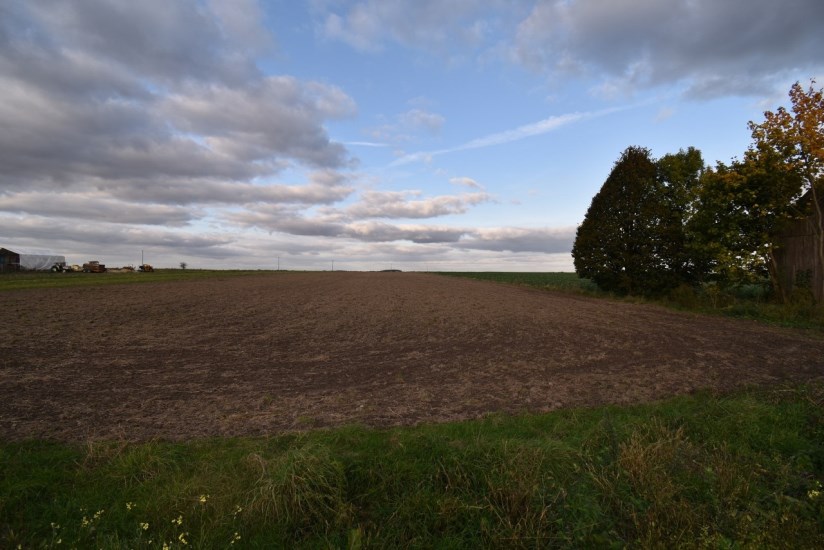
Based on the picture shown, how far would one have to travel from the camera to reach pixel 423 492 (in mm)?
4289

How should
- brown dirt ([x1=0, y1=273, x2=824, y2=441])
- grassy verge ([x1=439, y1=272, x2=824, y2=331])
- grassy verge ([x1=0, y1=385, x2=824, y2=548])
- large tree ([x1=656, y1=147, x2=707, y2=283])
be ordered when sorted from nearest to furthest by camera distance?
1. grassy verge ([x1=0, y1=385, x2=824, y2=548])
2. brown dirt ([x1=0, y1=273, x2=824, y2=441])
3. grassy verge ([x1=439, y1=272, x2=824, y2=331])
4. large tree ([x1=656, y1=147, x2=707, y2=283])

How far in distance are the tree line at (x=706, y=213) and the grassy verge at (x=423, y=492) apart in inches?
716

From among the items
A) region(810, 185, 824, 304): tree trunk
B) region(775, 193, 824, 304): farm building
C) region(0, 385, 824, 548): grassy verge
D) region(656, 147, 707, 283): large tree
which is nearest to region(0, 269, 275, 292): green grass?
region(0, 385, 824, 548): grassy verge

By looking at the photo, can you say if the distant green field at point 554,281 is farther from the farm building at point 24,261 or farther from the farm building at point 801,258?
the farm building at point 24,261

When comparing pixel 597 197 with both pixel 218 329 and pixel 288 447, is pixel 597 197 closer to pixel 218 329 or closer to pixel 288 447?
pixel 218 329

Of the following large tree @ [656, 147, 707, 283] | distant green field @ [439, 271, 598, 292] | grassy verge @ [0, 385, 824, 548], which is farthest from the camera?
distant green field @ [439, 271, 598, 292]

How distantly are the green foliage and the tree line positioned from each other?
0.05 metres

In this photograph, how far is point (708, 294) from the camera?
72.6 ft

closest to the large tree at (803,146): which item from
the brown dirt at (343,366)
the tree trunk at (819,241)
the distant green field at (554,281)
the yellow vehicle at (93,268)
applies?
the tree trunk at (819,241)

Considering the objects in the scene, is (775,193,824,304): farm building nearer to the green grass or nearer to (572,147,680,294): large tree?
(572,147,680,294): large tree

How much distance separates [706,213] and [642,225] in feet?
11.3

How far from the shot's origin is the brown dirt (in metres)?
7.00

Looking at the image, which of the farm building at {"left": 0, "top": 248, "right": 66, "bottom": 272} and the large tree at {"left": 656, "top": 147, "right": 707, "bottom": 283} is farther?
the farm building at {"left": 0, "top": 248, "right": 66, "bottom": 272}

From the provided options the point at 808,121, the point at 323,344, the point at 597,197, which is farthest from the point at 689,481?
the point at 597,197
